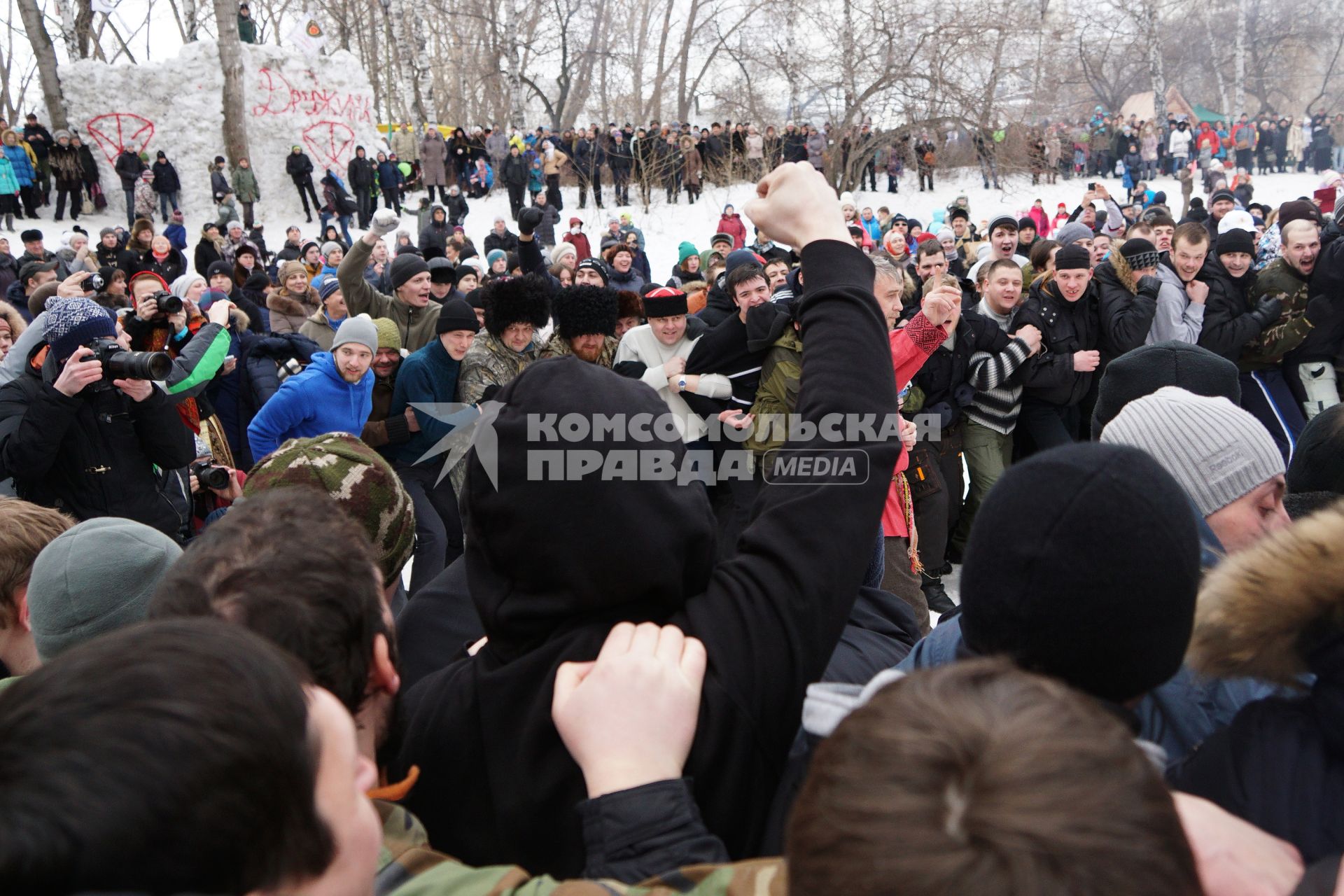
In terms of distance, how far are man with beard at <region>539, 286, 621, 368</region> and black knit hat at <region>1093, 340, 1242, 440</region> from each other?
2.78 m

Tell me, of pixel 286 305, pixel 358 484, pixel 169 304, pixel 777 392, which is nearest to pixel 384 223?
pixel 169 304

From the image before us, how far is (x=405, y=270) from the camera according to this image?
591 centimetres

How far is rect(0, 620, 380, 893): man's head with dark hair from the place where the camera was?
658 mm

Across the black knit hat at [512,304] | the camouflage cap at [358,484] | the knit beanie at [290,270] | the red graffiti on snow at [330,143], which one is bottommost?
the camouflage cap at [358,484]

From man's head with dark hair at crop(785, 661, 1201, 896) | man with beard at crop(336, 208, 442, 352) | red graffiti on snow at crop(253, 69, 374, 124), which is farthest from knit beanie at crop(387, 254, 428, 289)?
red graffiti on snow at crop(253, 69, 374, 124)

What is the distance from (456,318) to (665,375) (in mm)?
1112

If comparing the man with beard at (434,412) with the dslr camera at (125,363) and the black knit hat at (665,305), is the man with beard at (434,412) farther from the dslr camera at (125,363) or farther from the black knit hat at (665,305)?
the dslr camera at (125,363)

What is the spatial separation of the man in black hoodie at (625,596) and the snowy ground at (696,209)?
16407 millimetres

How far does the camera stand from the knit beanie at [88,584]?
5.63 ft

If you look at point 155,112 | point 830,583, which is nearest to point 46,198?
point 155,112

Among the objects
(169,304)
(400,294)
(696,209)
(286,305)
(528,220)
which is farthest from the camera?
(696,209)

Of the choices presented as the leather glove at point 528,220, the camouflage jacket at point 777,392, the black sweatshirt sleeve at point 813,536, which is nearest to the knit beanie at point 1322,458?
the black sweatshirt sleeve at point 813,536

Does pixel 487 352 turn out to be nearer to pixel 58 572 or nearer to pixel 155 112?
pixel 58 572

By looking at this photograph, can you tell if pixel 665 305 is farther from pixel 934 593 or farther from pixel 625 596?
pixel 625 596
